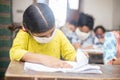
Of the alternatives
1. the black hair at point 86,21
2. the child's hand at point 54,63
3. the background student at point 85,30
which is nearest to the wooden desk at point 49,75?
the child's hand at point 54,63

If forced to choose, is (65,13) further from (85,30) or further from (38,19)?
(38,19)

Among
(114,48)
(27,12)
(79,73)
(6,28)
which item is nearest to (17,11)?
(6,28)

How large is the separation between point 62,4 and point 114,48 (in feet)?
9.26

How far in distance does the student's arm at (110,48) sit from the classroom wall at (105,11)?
2.79 m

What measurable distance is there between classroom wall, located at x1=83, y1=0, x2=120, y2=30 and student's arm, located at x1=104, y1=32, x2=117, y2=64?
9.14 feet

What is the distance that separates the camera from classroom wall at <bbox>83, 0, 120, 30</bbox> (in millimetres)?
4602

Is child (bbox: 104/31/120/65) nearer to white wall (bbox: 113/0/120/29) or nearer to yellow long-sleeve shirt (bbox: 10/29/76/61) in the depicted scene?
yellow long-sleeve shirt (bbox: 10/29/76/61)

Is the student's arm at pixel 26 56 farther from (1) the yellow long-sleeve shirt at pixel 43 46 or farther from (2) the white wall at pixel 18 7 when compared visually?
(2) the white wall at pixel 18 7

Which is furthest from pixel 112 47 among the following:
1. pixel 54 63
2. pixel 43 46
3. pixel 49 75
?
pixel 49 75

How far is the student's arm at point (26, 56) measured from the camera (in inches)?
46.8

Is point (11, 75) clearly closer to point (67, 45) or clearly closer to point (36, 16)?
point (36, 16)

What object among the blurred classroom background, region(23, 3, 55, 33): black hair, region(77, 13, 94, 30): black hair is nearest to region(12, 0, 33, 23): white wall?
the blurred classroom background

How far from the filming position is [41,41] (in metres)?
1.35

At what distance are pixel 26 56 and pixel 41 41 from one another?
131mm
